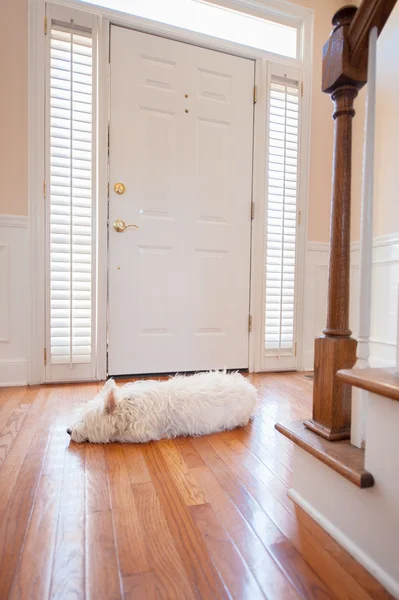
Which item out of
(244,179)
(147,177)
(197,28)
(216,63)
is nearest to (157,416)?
(147,177)

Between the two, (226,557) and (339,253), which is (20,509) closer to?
(226,557)

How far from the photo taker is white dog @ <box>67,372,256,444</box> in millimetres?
1261

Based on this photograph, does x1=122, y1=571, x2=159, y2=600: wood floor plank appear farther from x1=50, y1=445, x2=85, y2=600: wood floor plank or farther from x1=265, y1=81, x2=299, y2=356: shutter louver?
x1=265, y1=81, x2=299, y2=356: shutter louver

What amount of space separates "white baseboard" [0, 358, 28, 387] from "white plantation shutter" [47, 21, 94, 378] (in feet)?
0.47

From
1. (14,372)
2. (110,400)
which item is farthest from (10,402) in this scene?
(110,400)

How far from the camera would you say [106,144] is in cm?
204

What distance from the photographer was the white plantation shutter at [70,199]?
194 cm

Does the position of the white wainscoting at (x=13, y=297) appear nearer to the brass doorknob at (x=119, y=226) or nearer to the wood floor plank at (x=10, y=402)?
the wood floor plank at (x=10, y=402)

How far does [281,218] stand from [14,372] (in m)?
1.89

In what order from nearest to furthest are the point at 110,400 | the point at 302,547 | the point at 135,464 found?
the point at 302,547, the point at 135,464, the point at 110,400

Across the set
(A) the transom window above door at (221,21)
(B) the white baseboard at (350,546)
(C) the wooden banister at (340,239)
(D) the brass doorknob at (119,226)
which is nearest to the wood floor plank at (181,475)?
(B) the white baseboard at (350,546)

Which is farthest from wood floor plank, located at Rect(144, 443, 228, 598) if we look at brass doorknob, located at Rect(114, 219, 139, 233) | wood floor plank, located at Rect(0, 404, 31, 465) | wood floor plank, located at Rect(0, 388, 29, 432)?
brass doorknob, located at Rect(114, 219, 139, 233)

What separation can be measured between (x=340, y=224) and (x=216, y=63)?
188cm

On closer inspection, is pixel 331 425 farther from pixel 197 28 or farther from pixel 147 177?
pixel 197 28
